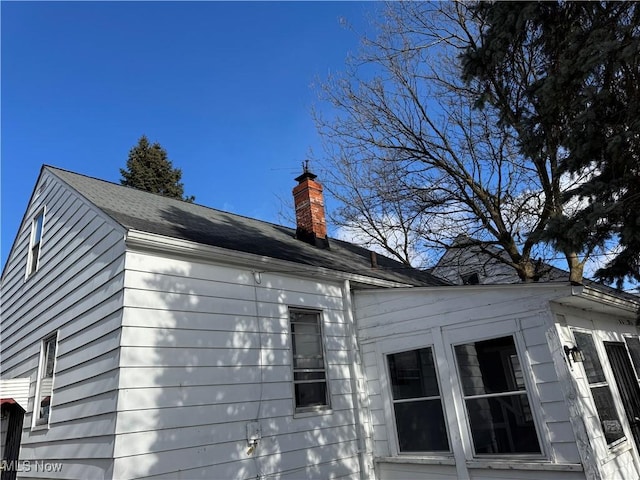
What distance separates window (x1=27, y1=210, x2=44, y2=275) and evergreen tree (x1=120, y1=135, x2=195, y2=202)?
1852 cm

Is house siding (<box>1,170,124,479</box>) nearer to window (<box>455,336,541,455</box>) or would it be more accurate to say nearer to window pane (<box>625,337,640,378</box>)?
window (<box>455,336,541,455</box>)

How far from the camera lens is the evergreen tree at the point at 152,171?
27016mm

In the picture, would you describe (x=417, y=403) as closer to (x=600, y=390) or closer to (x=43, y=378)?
(x=600, y=390)

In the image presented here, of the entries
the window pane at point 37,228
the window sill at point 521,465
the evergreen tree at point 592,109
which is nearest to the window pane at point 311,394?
the window sill at point 521,465

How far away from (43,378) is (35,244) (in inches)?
120

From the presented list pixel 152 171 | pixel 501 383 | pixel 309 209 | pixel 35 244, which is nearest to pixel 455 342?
pixel 501 383

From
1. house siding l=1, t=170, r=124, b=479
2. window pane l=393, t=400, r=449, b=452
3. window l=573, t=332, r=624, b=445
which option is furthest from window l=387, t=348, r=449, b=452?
house siding l=1, t=170, r=124, b=479

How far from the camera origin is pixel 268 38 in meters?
9.88

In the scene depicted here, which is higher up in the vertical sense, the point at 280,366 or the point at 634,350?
the point at 280,366

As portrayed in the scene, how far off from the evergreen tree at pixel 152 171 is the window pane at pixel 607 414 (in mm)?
25194

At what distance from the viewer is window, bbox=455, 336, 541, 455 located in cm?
544

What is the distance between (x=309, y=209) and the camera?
10.0 metres

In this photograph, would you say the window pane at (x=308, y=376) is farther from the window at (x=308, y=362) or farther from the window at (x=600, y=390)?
the window at (x=600, y=390)

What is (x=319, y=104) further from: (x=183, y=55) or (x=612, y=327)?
(x=612, y=327)
